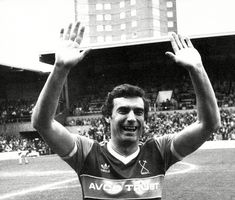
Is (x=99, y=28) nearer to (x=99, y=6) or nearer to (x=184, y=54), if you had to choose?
(x=99, y=6)

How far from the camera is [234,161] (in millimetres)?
19219

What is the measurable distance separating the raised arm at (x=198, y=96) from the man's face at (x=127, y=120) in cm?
35

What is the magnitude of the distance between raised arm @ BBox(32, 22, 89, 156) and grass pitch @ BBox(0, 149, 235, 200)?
773 cm

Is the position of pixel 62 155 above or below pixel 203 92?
below

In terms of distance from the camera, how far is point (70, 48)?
3240 millimetres

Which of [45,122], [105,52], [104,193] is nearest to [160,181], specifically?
[104,193]

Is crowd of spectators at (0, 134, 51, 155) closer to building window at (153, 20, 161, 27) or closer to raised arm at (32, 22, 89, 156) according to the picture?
raised arm at (32, 22, 89, 156)

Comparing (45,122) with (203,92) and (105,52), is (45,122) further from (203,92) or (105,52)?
(105,52)

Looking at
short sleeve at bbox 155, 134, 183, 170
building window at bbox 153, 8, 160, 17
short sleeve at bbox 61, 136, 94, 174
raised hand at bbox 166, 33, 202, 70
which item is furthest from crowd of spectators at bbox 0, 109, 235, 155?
building window at bbox 153, 8, 160, 17

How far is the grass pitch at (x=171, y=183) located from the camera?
1145 centimetres

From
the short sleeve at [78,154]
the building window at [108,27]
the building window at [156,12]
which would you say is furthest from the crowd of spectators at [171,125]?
the building window at [108,27]

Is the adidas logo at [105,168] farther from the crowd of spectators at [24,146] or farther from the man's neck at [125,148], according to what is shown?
the crowd of spectators at [24,146]

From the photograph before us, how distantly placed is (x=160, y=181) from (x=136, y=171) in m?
0.20

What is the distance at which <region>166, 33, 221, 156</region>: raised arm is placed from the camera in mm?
3250
